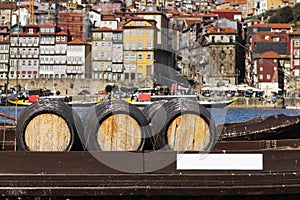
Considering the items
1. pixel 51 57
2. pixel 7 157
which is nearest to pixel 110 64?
pixel 51 57

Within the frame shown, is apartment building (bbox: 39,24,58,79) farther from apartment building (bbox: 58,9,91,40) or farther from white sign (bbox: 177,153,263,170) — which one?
white sign (bbox: 177,153,263,170)

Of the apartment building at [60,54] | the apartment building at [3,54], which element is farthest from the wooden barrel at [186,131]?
the apartment building at [3,54]

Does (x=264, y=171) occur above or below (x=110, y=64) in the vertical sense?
below

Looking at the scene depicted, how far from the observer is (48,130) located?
279 inches

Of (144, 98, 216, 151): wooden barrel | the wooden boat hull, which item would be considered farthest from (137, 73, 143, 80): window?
the wooden boat hull

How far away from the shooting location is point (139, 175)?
6395 mm

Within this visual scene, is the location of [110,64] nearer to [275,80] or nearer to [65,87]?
[65,87]

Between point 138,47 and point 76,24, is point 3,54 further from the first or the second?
point 138,47

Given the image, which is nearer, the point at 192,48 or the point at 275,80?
the point at 275,80

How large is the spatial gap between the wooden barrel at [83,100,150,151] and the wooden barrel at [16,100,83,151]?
18 cm

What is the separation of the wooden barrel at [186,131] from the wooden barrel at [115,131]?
218 millimetres

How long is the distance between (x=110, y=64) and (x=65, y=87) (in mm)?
7327

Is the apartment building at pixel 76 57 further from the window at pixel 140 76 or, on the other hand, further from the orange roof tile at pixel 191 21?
the orange roof tile at pixel 191 21

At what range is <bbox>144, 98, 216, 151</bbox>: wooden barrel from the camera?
23.8 feet
